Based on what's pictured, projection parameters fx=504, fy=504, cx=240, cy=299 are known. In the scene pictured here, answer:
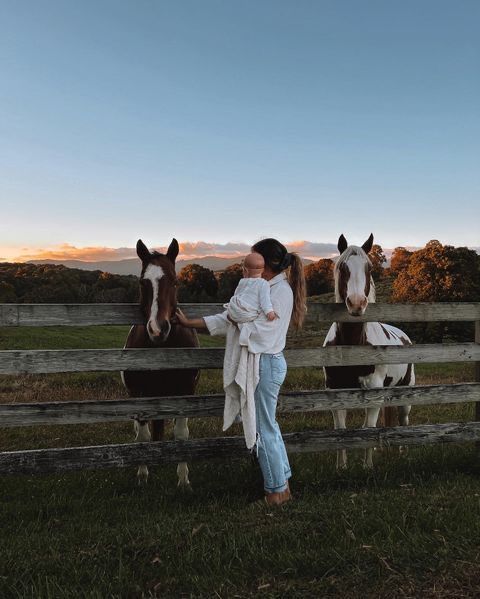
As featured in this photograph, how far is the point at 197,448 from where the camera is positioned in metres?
5.39

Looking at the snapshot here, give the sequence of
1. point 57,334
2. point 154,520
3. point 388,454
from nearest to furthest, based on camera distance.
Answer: point 154,520 → point 388,454 → point 57,334

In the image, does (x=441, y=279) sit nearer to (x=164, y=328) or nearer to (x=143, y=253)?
(x=143, y=253)

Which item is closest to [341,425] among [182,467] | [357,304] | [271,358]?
[357,304]

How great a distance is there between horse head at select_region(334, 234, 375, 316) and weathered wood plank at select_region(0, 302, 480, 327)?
0.69 ft

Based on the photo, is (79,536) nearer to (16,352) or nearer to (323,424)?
(16,352)

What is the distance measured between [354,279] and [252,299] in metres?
1.84

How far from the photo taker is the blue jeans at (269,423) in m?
4.71

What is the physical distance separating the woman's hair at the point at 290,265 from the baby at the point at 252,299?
0.84 feet

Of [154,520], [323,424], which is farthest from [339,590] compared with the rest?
[323,424]

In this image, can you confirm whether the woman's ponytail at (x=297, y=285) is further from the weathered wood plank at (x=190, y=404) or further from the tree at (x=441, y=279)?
the tree at (x=441, y=279)

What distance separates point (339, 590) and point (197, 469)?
321 cm

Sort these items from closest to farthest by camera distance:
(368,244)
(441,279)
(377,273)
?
(368,244), (441,279), (377,273)

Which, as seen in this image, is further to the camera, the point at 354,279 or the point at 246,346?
the point at 354,279

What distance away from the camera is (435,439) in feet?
20.2
